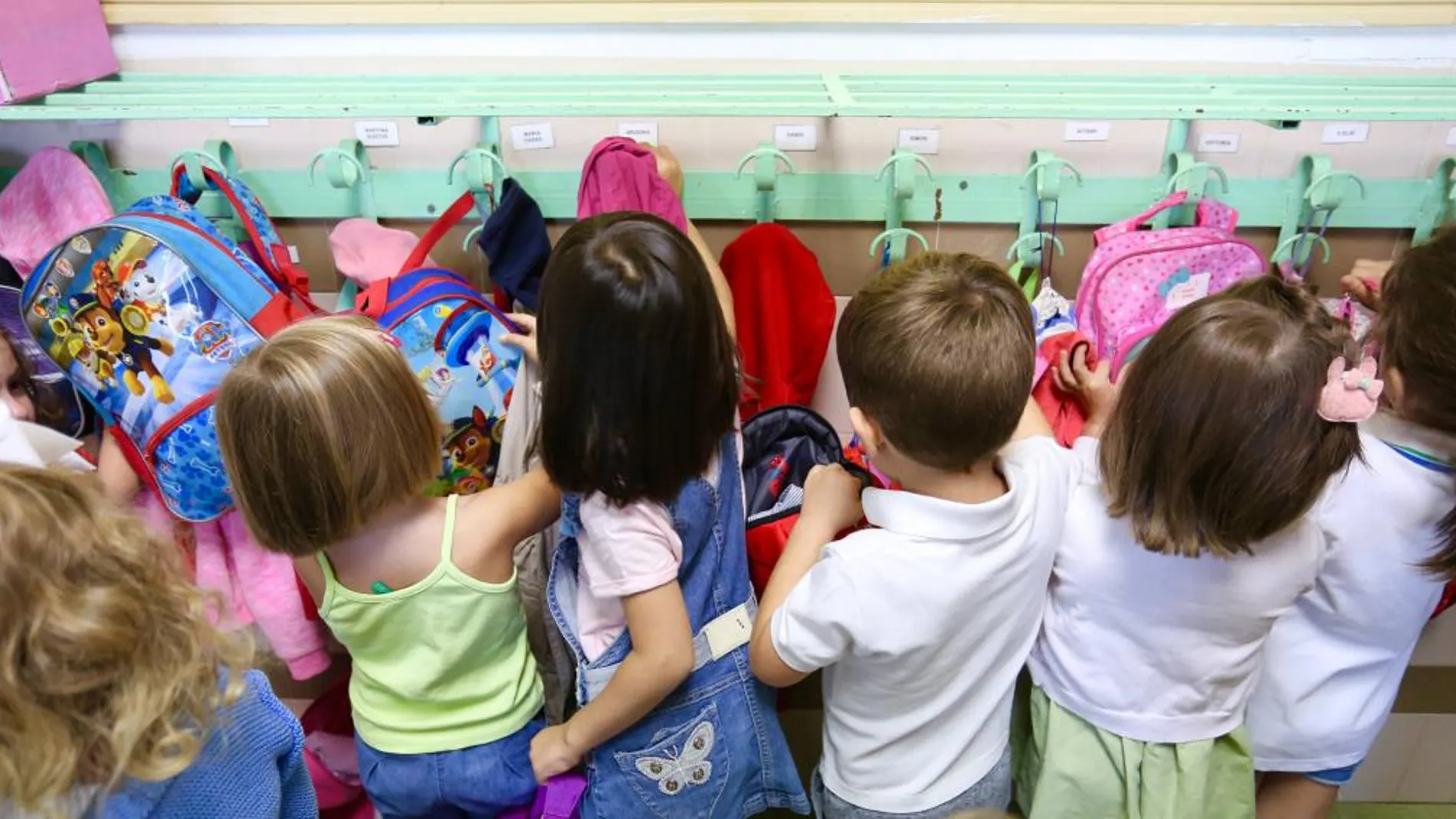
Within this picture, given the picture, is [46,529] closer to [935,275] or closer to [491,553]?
[491,553]

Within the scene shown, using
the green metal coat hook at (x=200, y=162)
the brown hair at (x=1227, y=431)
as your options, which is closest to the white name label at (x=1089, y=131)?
the brown hair at (x=1227, y=431)

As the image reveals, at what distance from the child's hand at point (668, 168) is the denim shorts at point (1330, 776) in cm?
113

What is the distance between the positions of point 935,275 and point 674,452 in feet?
1.03

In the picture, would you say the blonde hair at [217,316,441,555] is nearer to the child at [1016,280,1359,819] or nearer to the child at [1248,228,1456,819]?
the child at [1016,280,1359,819]

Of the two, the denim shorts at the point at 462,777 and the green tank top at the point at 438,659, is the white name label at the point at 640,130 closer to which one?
the green tank top at the point at 438,659

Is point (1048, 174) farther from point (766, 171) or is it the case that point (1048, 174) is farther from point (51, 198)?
point (51, 198)

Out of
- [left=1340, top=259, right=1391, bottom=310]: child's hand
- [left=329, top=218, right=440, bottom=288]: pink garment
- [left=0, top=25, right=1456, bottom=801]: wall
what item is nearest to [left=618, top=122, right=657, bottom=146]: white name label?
[left=0, top=25, right=1456, bottom=801]: wall

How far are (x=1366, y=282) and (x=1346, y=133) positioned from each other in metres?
0.22

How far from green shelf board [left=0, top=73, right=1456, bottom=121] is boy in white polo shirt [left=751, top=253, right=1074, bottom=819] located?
0.31 m

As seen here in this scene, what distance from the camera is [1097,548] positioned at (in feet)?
3.26

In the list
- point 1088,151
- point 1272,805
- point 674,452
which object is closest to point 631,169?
point 674,452

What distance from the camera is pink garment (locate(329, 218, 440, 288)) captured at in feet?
4.32

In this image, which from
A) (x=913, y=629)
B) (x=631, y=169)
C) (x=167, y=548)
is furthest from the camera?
(x=631, y=169)

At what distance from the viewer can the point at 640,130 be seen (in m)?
1.33
